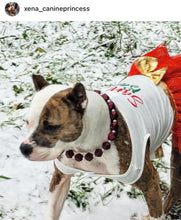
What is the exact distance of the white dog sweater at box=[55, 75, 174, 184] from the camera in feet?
4.64

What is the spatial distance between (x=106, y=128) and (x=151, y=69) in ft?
1.65

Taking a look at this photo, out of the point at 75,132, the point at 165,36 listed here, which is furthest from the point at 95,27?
the point at 75,132

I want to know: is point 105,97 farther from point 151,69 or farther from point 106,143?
point 151,69

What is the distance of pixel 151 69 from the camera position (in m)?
1.72

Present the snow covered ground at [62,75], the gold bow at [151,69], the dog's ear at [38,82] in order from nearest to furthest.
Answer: the dog's ear at [38,82] < the gold bow at [151,69] < the snow covered ground at [62,75]

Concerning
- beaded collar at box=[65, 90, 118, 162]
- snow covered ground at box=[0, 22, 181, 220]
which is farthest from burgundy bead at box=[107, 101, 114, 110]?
snow covered ground at box=[0, 22, 181, 220]

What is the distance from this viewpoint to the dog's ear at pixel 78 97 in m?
1.20
